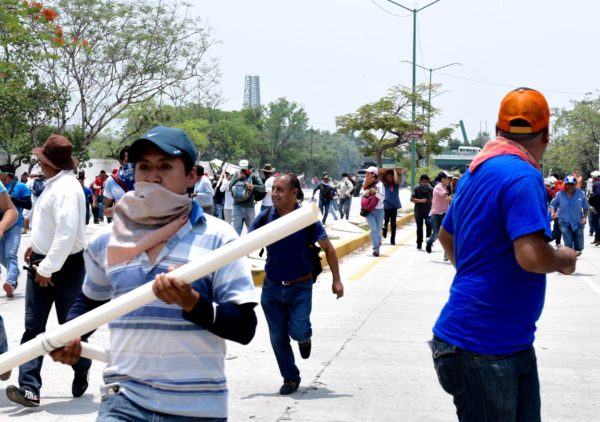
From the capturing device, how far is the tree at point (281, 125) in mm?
124000

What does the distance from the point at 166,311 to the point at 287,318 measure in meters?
4.03

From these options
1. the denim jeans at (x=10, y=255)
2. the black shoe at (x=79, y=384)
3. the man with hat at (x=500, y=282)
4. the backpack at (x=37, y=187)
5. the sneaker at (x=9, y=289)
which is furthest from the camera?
the backpack at (x=37, y=187)

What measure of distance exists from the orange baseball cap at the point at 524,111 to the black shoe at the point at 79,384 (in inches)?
159

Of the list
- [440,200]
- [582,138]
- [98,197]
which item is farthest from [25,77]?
[582,138]

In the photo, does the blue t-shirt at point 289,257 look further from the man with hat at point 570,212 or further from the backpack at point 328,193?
the backpack at point 328,193

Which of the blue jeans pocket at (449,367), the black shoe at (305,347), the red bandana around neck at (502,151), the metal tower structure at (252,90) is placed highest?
the metal tower structure at (252,90)

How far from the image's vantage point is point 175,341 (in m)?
3.09

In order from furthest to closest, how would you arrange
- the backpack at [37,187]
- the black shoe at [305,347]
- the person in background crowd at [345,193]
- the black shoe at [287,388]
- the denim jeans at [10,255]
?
the person in background crowd at [345,193] < the backpack at [37,187] < the denim jeans at [10,255] < the black shoe at [305,347] < the black shoe at [287,388]

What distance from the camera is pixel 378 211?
61.2 ft

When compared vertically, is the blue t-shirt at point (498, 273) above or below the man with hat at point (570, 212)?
above

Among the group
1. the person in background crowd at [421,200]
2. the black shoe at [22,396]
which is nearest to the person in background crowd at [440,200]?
the person in background crowd at [421,200]

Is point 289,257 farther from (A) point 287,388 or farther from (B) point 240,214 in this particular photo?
(B) point 240,214

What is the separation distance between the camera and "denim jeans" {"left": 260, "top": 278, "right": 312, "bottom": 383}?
695 centimetres

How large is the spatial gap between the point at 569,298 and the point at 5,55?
69.9 ft
